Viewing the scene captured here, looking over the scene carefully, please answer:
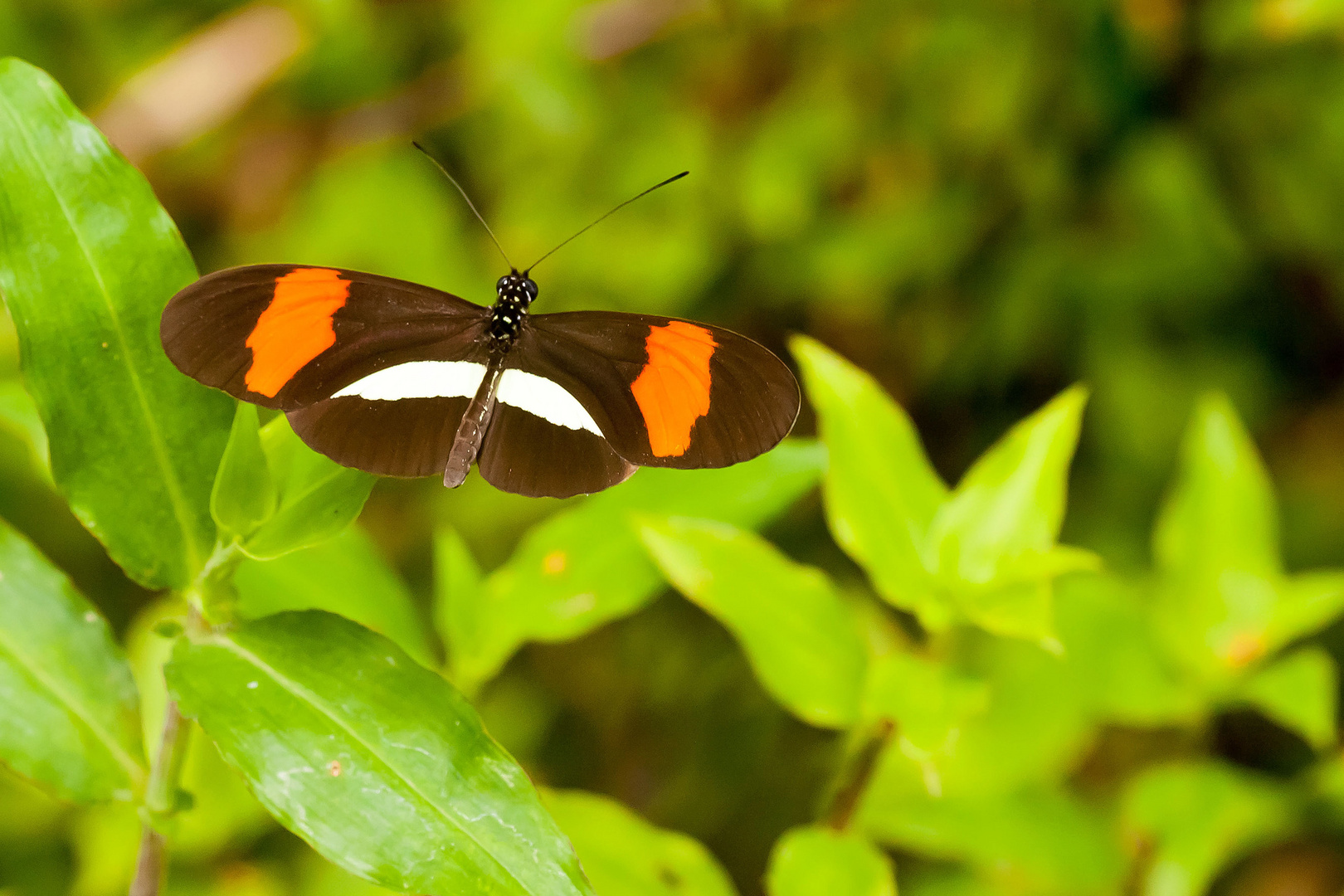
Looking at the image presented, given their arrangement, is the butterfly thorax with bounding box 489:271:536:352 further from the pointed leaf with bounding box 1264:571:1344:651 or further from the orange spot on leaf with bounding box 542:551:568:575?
the pointed leaf with bounding box 1264:571:1344:651

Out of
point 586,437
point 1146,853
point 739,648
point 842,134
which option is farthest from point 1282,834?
point 842,134

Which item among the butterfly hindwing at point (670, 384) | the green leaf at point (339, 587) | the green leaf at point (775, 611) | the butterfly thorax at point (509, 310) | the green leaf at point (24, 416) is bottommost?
the green leaf at point (775, 611)

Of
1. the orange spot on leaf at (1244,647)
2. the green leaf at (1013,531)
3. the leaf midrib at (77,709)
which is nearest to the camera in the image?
the leaf midrib at (77,709)

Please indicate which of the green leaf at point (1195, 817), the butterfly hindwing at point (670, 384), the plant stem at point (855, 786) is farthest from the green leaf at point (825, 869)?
the green leaf at point (1195, 817)

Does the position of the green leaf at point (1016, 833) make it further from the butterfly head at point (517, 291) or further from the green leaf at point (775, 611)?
the butterfly head at point (517, 291)

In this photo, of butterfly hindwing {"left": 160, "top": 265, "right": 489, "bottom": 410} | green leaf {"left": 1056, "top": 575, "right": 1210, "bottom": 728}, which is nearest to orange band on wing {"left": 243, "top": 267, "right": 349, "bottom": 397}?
butterfly hindwing {"left": 160, "top": 265, "right": 489, "bottom": 410}

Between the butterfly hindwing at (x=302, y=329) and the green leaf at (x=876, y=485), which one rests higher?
the butterfly hindwing at (x=302, y=329)

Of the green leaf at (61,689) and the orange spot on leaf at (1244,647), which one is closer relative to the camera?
the green leaf at (61,689)

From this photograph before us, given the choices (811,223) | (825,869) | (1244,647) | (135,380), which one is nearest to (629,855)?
(825,869)
